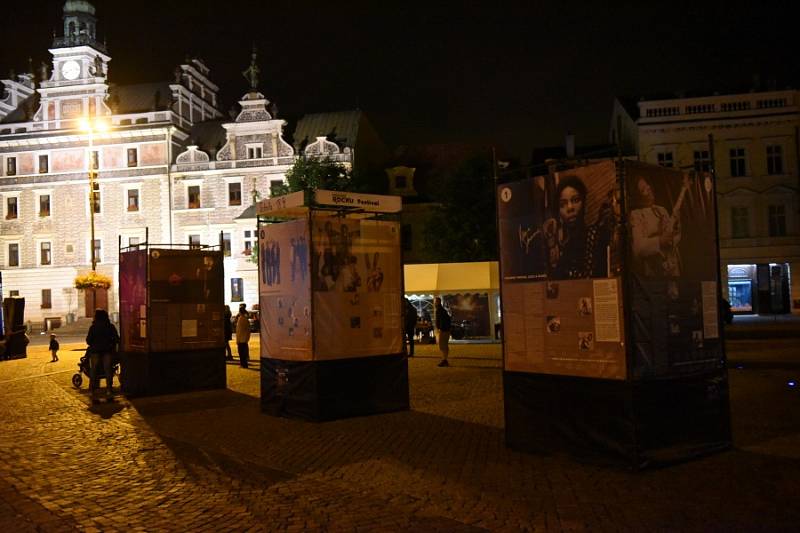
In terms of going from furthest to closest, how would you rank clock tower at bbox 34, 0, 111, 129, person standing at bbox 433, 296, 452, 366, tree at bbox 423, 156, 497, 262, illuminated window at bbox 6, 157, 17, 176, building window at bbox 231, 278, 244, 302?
illuminated window at bbox 6, 157, 17, 176 < clock tower at bbox 34, 0, 111, 129 < building window at bbox 231, 278, 244, 302 < tree at bbox 423, 156, 497, 262 < person standing at bbox 433, 296, 452, 366

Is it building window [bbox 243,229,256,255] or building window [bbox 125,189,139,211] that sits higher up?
building window [bbox 125,189,139,211]

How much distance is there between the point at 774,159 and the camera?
149 feet

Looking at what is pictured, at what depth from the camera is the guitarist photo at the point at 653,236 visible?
8.68 meters

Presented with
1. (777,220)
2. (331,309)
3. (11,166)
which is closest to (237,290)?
(11,166)

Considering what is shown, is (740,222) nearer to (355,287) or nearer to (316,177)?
(316,177)

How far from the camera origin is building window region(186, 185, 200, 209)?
58375 millimetres

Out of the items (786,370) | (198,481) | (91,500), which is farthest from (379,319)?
(786,370)

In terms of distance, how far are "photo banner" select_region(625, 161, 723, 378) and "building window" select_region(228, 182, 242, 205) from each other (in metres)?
50.8

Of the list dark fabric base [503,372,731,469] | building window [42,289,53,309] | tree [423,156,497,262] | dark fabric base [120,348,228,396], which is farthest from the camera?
building window [42,289,53,309]

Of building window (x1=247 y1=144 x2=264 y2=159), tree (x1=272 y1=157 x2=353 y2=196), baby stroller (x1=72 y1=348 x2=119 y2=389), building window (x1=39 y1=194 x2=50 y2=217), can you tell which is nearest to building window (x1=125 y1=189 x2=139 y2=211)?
building window (x1=39 y1=194 x2=50 y2=217)

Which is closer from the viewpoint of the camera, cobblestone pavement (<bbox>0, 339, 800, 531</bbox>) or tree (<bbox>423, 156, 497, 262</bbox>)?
cobblestone pavement (<bbox>0, 339, 800, 531</bbox>)

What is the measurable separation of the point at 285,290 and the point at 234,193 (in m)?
45.9

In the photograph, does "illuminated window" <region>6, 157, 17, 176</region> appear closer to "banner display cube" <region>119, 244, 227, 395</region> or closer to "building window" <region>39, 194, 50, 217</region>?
"building window" <region>39, 194, 50, 217</region>

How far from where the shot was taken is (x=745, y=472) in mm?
8203
